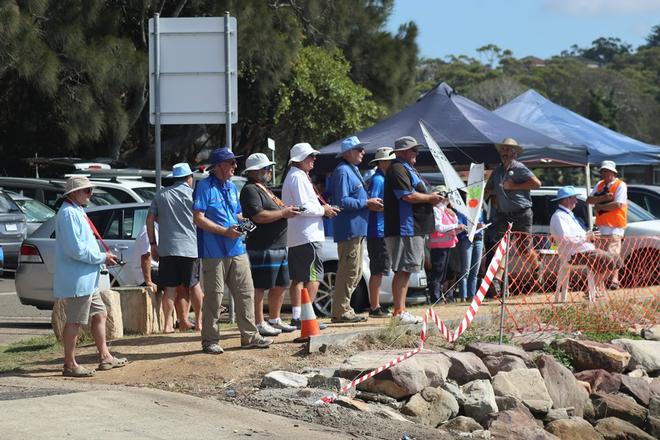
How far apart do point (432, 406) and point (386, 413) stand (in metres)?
0.63

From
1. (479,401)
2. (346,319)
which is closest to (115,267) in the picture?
(346,319)

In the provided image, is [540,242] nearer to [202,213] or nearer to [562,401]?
[562,401]

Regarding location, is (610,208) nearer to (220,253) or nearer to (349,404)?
(220,253)

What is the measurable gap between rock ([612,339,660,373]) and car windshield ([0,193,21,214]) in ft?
40.2

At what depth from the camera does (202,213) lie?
9.97 meters

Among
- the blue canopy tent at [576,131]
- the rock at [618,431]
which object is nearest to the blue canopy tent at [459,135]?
the blue canopy tent at [576,131]

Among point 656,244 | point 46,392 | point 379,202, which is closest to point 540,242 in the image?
point 656,244

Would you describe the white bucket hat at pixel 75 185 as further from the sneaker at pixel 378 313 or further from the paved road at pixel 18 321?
the sneaker at pixel 378 313

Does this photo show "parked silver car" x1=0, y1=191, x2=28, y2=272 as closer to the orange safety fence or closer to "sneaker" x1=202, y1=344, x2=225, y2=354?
the orange safety fence

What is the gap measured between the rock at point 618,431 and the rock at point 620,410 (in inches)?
14.3

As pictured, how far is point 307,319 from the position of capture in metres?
10.4

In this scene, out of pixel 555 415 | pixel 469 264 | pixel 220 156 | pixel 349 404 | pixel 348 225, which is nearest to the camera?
pixel 349 404

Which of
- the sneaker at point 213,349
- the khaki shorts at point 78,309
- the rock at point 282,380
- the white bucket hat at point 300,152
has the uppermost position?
the white bucket hat at point 300,152

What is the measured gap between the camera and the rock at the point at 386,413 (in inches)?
352
